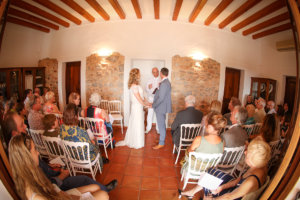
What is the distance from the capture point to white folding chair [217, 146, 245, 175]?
4.83 ft

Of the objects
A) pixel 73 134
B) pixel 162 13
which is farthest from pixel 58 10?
pixel 73 134

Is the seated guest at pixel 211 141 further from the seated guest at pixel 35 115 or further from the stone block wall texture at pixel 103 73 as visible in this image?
the seated guest at pixel 35 115

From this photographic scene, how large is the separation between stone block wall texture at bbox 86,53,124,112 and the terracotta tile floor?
3.71ft

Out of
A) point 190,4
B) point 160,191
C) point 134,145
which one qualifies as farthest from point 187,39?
point 134,145

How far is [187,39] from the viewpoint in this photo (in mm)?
1151

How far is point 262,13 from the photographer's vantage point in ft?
2.62

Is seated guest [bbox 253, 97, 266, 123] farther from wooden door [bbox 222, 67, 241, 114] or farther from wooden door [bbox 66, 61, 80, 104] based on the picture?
wooden door [bbox 66, 61, 80, 104]

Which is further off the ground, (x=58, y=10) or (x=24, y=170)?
(x=58, y=10)

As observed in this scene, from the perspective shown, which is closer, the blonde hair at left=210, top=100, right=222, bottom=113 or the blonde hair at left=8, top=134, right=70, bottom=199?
the blonde hair at left=8, top=134, right=70, bottom=199

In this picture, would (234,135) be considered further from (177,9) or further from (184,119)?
(177,9)

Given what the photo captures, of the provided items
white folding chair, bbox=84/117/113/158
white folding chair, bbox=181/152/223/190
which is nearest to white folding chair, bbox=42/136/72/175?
white folding chair, bbox=84/117/113/158

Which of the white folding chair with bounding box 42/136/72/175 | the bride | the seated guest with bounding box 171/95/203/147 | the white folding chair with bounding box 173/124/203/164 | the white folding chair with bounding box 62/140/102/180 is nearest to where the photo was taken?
the white folding chair with bounding box 42/136/72/175

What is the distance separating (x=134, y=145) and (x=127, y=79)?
5.30ft

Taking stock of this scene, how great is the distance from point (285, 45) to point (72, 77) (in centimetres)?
142
